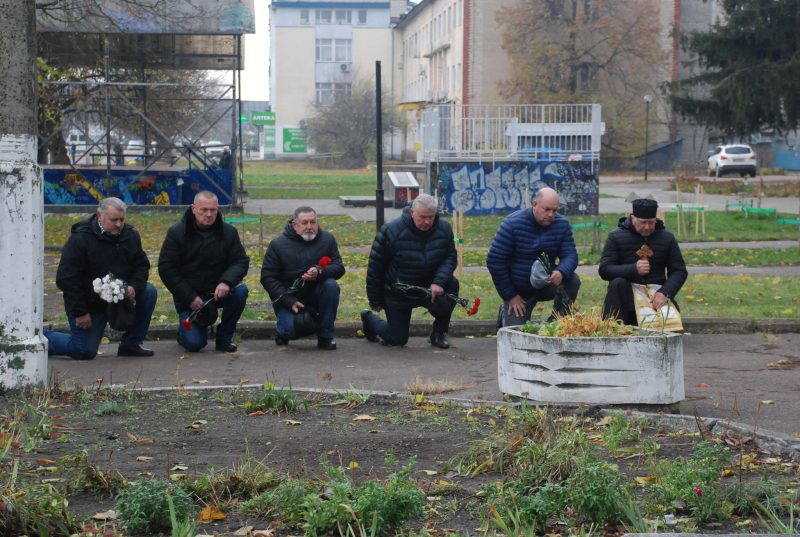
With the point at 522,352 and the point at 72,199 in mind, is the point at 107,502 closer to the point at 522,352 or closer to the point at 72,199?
the point at 522,352

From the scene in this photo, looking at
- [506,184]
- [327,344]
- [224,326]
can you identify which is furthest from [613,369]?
[506,184]

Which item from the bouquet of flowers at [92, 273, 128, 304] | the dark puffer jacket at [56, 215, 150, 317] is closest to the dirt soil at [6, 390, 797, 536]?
the bouquet of flowers at [92, 273, 128, 304]

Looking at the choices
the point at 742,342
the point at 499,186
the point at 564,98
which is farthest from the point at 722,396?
the point at 564,98

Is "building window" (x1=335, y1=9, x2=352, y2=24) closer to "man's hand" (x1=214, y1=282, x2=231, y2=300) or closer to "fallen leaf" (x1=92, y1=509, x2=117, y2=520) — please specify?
"man's hand" (x1=214, y1=282, x2=231, y2=300)

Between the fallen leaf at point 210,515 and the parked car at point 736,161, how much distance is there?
55.8 m

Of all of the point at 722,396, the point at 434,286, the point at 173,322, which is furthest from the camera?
the point at 173,322

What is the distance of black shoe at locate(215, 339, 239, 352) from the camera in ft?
36.8

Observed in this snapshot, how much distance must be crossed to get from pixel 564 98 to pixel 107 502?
65572 millimetres

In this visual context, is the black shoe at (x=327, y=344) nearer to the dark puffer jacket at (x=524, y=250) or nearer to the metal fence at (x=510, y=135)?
the dark puffer jacket at (x=524, y=250)

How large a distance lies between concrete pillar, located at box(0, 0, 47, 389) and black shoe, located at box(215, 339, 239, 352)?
3.07 meters

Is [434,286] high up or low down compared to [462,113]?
down

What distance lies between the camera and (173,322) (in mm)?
12516

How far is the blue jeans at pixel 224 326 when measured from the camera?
36.5 ft

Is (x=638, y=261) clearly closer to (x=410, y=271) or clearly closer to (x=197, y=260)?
(x=410, y=271)
